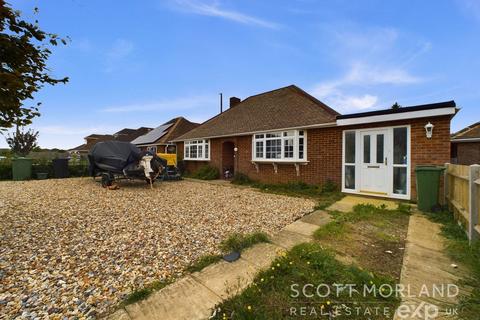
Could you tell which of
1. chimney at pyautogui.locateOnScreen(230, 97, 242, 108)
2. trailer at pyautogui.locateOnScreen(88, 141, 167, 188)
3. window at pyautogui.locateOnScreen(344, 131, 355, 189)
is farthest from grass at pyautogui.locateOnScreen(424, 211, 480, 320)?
chimney at pyautogui.locateOnScreen(230, 97, 242, 108)

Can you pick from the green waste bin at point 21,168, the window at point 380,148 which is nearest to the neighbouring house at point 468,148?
the window at point 380,148

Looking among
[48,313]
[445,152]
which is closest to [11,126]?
[48,313]

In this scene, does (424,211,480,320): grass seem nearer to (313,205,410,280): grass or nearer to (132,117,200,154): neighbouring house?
(313,205,410,280): grass

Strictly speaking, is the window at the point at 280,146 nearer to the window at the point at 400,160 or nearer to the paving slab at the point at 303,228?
the window at the point at 400,160

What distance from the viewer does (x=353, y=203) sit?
6.73 meters

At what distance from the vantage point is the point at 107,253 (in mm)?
3311

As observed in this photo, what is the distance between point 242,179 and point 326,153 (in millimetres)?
4728

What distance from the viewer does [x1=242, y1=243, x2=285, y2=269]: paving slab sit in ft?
9.82

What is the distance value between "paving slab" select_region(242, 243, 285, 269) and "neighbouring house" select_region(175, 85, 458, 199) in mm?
5747

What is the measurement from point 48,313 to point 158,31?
10.3 m

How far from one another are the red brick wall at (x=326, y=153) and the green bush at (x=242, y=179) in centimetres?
20

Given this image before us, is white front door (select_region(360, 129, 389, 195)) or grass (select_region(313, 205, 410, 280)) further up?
white front door (select_region(360, 129, 389, 195))

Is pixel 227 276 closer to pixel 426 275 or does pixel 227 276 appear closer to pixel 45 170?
pixel 426 275

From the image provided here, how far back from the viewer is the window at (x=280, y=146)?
30.8 ft
